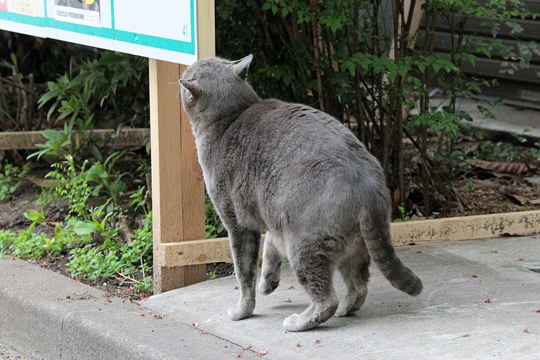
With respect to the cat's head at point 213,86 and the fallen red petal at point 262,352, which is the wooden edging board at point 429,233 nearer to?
the cat's head at point 213,86

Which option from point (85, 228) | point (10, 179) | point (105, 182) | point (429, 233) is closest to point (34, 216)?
point (105, 182)

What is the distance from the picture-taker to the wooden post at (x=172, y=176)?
5246 millimetres

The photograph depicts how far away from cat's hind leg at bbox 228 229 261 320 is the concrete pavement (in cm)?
6

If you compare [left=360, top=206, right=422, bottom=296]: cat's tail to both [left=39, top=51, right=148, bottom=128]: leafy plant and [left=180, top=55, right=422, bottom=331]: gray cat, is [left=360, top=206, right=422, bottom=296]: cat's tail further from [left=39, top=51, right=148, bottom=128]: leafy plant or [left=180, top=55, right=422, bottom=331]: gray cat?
[left=39, top=51, right=148, bottom=128]: leafy plant

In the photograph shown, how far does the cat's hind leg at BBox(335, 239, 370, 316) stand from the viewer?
4617 millimetres

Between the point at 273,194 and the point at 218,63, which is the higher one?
the point at 218,63

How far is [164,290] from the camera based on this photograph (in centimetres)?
534

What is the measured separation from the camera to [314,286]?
4359 mm

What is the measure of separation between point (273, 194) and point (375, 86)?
232 centimetres

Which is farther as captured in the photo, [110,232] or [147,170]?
[147,170]

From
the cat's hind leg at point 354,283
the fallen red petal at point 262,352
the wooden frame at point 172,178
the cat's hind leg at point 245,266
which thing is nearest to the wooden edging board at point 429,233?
the wooden frame at point 172,178

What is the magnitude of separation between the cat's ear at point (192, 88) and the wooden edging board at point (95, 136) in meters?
2.65

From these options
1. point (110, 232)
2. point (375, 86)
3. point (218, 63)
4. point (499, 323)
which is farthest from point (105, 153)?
point (499, 323)

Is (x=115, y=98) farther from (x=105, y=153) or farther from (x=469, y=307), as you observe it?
(x=469, y=307)
